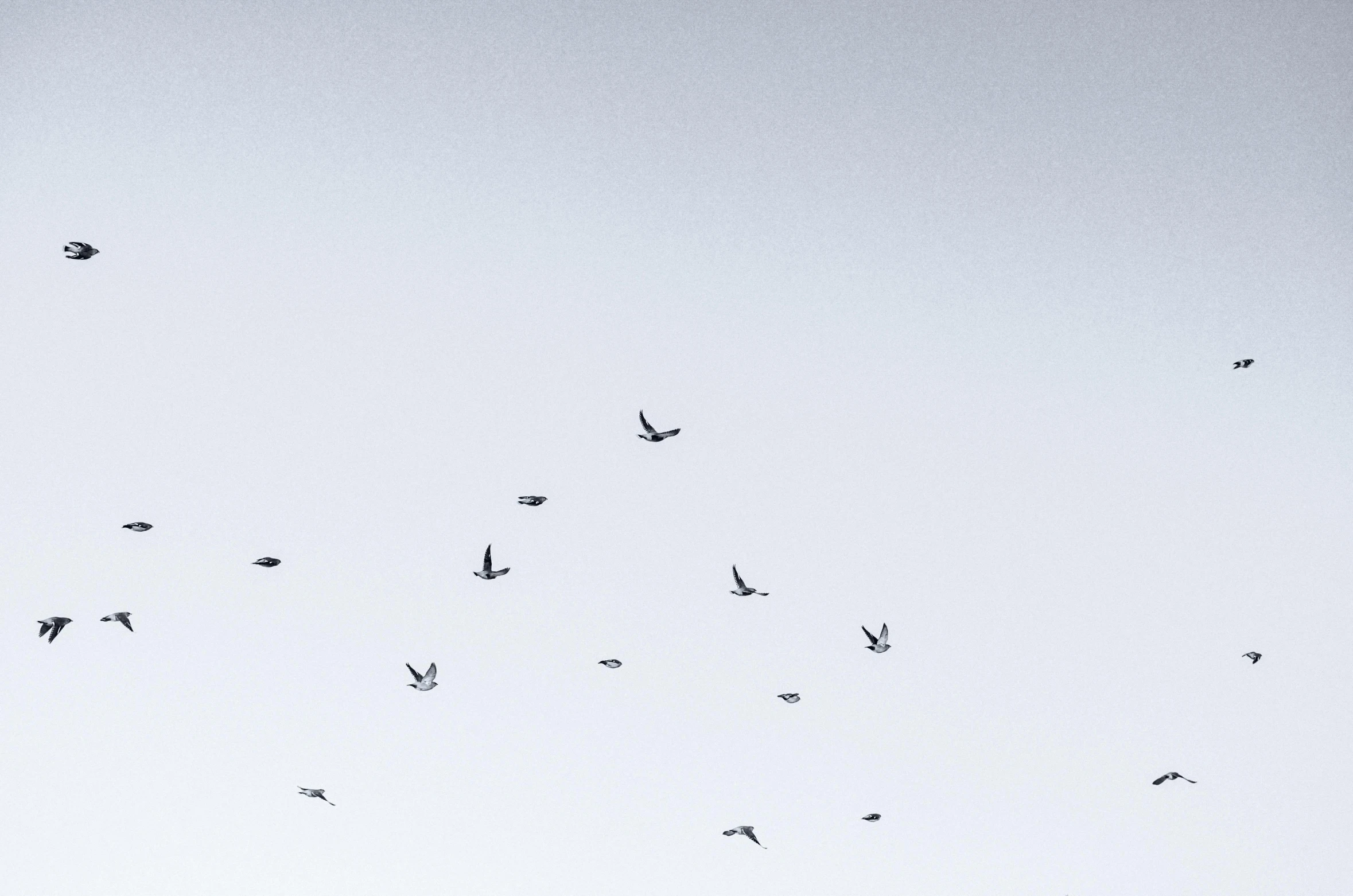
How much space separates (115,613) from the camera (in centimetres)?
2370

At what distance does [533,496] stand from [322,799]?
15017 mm

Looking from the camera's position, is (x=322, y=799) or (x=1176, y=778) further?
(x=1176, y=778)

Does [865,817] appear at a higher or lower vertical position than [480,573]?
lower

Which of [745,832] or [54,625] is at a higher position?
[54,625]

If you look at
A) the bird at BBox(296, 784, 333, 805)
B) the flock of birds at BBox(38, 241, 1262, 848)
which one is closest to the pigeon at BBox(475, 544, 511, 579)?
the flock of birds at BBox(38, 241, 1262, 848)

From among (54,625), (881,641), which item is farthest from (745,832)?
(54,625)

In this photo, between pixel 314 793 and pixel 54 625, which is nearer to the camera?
pixel 54 625

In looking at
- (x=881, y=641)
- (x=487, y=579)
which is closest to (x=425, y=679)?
(x=487, y=579)

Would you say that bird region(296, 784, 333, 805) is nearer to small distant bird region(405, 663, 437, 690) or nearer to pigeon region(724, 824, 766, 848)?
small distant bird region(405, 663, 437, 690)

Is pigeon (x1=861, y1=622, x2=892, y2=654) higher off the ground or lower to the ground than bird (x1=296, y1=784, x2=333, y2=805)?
higher

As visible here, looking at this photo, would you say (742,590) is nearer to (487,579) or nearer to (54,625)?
(487,579)

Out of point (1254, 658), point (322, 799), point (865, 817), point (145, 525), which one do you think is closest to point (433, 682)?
point (322, 799)

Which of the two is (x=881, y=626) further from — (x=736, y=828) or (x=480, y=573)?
(x=480, y=573)

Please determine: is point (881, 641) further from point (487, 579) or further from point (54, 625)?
point (54, 625)
